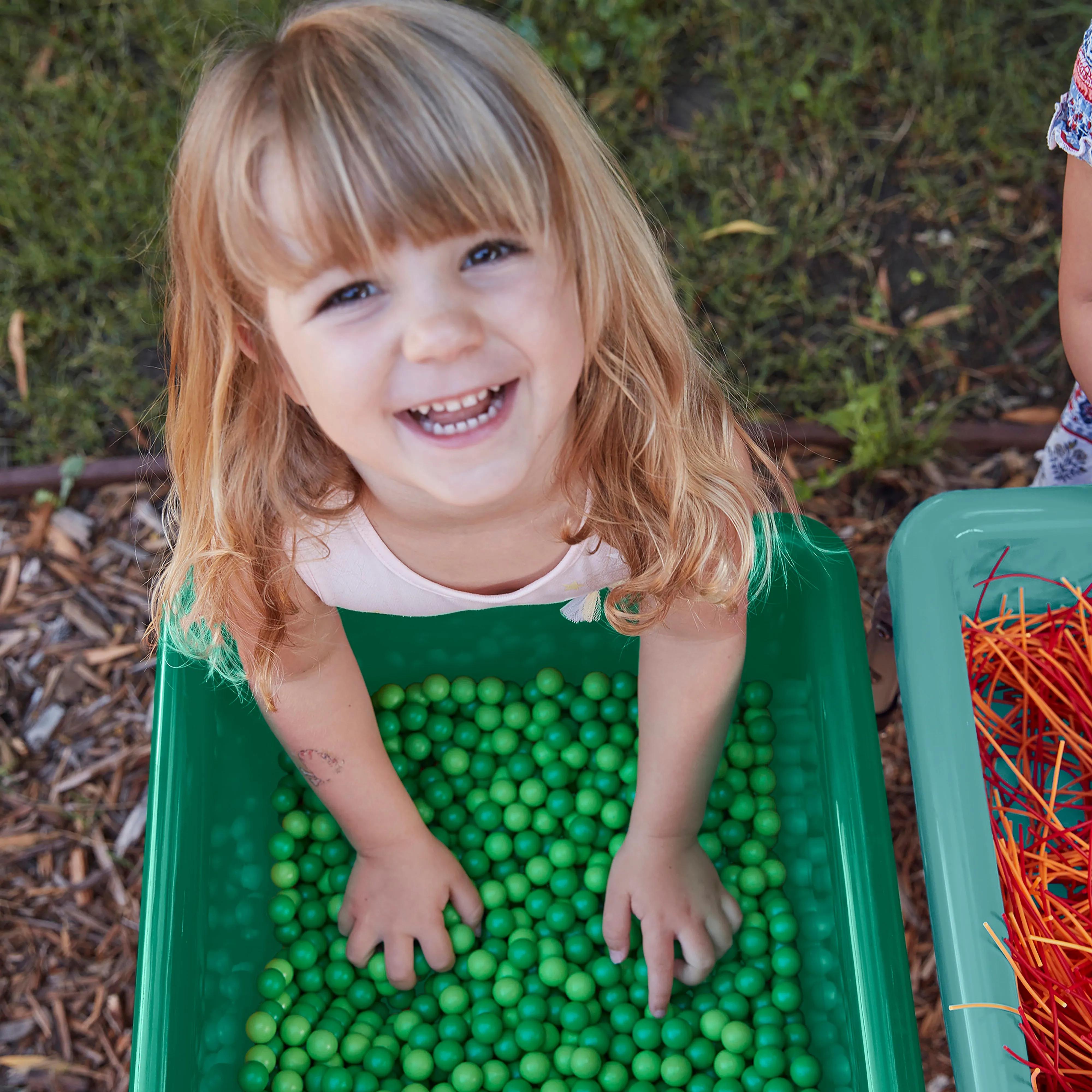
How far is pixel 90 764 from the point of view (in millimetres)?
1504

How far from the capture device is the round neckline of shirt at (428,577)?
104cm

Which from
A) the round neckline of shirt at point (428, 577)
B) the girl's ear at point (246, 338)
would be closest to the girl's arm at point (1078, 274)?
the round neckline of shirt at point (428, 577)

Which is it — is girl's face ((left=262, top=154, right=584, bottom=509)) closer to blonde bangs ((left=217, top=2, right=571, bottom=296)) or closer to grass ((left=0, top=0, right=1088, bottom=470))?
blonde bangs ((left=217, top=2, right=571, bottom=296))

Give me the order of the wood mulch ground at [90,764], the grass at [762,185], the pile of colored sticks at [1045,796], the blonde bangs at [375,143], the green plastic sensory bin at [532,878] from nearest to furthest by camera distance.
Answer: the blonde bangs at [375,143], the pile of colored sticks at [1045,796], the green plastic sensory bin at [532,878], the wood mulch ground at [90,764], the grass at [762,185]

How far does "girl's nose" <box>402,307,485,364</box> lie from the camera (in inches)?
28.4

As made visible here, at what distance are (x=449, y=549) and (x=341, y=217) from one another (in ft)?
1.36

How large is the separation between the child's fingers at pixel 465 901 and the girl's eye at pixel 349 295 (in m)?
0.74

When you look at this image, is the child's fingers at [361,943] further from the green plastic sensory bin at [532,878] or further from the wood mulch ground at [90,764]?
the wood mulch ground at [90,764]

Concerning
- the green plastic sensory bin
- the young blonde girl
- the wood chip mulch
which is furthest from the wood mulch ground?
the young blonde girl

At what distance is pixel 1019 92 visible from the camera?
1778 millimetres

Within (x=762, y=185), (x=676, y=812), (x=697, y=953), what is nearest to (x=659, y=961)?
(x=697, y=953)

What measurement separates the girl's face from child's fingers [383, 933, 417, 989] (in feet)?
1.98

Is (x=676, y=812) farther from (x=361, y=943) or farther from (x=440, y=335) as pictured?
(x=440, y=335)

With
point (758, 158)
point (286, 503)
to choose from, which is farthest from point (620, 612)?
point (758, 158)
